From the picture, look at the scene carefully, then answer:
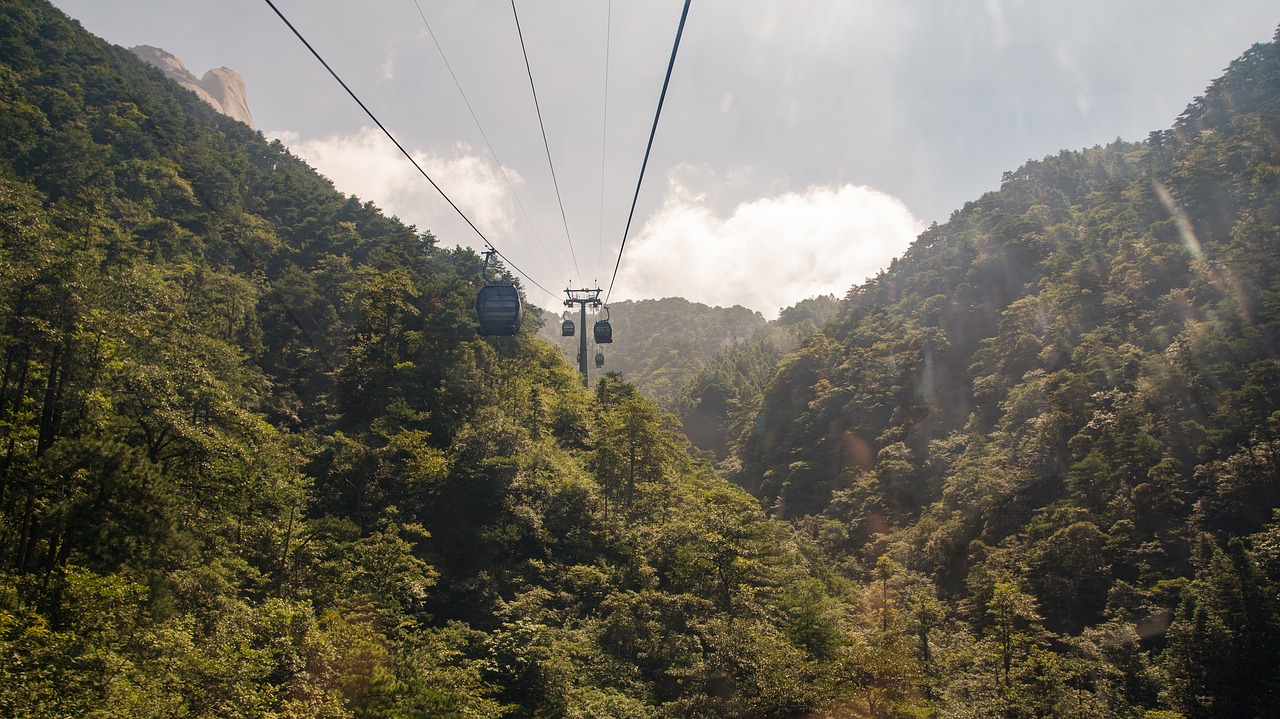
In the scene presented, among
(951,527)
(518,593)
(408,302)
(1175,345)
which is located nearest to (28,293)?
(518,593)

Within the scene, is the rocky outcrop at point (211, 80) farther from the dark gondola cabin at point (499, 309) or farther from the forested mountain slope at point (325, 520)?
the dark gondola cabin at point (499, 309)

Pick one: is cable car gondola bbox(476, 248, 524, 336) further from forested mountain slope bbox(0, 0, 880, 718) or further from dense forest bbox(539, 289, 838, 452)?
dense forest bbox(539, 289, 838, 452)

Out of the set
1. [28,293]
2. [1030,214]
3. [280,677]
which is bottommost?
[280,677]

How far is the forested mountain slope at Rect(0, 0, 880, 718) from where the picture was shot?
1427 cm

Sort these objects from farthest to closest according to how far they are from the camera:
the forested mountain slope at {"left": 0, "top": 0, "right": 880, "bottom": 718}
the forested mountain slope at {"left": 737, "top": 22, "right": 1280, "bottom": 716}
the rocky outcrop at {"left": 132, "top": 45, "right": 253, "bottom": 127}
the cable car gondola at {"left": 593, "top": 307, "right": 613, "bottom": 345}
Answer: the rocky outcrop at {"left": 132, "top": 45, "right": 253, "bottom": 127}, the cable car gondola at {"left": 593, "top": 307, "right": 613, "bottom": 345}, the forested mountain slope at {"left": 737, "top": 22, "right": 1280, "bottom": 716}, the forested mountain slope at {"left": 0, "top": 0, "right": 880, "bottom": 718}

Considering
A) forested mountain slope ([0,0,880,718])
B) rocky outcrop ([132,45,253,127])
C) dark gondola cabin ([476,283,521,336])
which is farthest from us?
rocky outcrop ([132,45,253,127])

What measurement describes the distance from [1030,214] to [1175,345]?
56.3m

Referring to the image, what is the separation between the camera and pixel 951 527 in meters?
46.6

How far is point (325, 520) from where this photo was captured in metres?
23.9

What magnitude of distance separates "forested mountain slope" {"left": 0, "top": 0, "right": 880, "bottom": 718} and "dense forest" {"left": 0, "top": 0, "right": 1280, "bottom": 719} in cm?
15

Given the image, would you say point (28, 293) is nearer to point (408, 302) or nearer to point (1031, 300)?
point (408, 302)

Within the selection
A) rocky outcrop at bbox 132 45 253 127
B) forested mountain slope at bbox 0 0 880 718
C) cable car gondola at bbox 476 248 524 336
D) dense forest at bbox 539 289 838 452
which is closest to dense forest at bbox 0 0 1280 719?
forested mountain slope at bbox 0 0 880 718

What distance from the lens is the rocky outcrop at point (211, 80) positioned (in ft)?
557

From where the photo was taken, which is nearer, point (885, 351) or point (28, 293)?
point (28, 293)
